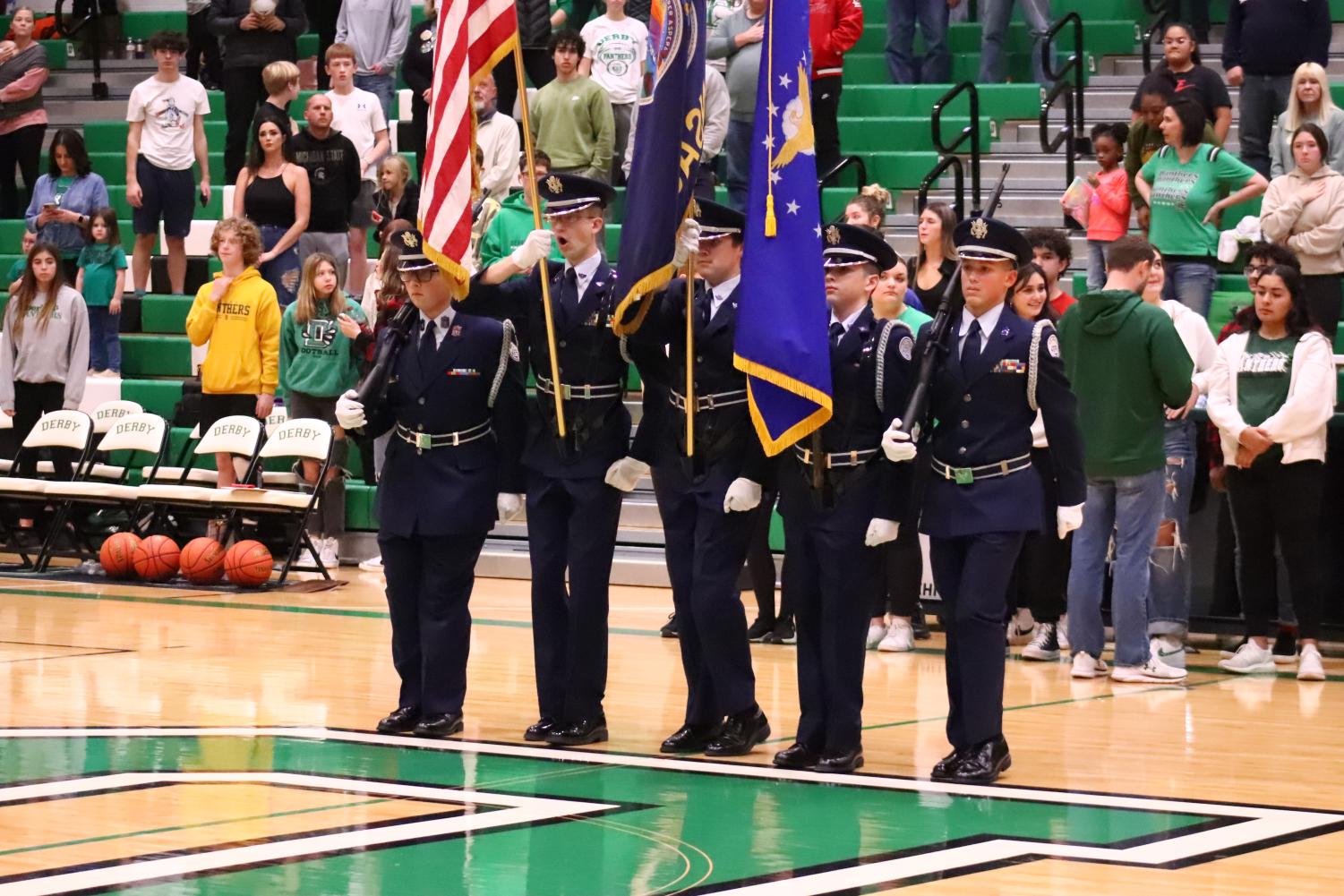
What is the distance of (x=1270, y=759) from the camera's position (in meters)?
7.53

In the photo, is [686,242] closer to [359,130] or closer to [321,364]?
[321,364]

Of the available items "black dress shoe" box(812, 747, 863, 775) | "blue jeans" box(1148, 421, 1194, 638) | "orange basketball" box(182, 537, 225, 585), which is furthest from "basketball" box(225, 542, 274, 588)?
"black dress shoe" box(812, 747, 863, 775)

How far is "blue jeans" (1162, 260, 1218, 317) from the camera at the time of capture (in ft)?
39.8

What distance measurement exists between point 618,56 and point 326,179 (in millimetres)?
2257

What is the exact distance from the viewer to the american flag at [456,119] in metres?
7.53

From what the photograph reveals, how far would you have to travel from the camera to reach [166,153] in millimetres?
16453

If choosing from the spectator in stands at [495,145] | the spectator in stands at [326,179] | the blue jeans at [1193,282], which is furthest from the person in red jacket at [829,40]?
the spectator in stands at [326,179]

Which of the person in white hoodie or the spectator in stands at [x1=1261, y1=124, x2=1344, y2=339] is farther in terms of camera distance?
the spectator in stands at [x1=1261, y1=124, x2=1344, y2=339]

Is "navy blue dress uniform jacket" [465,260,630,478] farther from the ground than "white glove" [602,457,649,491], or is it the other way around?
"navy blue dress uniform jacket" [465,260,630,478]

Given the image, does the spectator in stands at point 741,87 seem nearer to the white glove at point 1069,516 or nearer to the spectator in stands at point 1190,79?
the spectator in stands at point 1190,79

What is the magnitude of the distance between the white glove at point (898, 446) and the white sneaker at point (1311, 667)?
366 cm

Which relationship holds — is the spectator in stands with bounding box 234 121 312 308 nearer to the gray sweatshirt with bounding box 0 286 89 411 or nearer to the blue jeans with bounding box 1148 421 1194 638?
the gray sweatshirt with bounding box 0 286 89 411

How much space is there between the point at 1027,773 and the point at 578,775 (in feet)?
4.96

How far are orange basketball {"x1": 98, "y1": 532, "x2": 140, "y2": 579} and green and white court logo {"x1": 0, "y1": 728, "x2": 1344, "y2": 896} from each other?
18.2 ft
